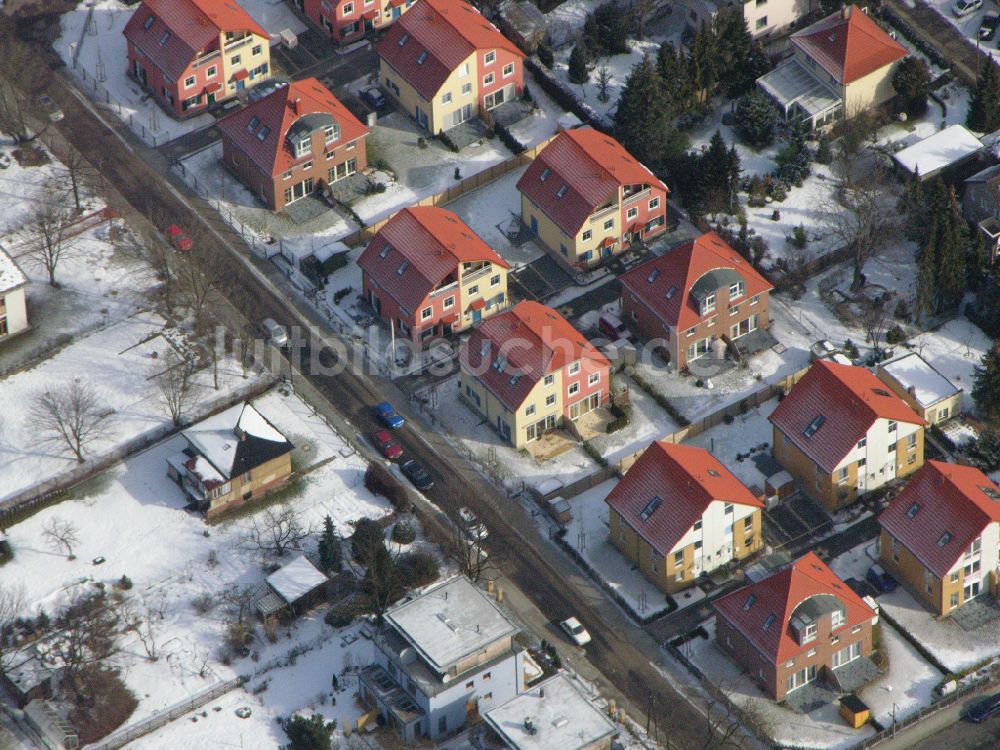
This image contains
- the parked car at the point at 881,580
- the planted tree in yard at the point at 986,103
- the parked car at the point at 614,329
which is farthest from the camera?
the planted tree in yard at the point at 986,103

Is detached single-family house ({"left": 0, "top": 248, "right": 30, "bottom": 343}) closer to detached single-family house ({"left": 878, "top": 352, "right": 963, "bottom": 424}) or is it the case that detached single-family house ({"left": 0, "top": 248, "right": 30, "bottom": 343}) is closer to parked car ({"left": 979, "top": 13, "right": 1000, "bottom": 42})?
detached single-family house ({"left": 878, "top": 352, "right": 963, "bottom": 424})

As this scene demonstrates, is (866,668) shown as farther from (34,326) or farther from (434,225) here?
(34,326)

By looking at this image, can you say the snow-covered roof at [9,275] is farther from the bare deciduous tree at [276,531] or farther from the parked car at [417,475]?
the parked car at [417,475]

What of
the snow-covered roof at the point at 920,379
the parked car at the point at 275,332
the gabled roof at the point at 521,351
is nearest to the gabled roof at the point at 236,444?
the parked car at the point at 275,332

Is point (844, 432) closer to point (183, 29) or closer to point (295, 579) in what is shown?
point (295, 579)

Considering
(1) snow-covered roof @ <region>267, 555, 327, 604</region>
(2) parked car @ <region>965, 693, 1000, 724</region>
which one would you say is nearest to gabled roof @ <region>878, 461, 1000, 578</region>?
(2) parked car @ <region>965, 693, 1000, 724</region>

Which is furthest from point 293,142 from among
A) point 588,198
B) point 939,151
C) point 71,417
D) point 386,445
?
point 939,151
